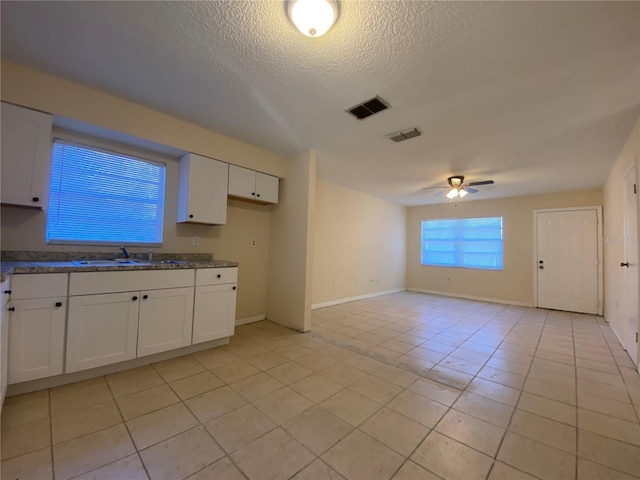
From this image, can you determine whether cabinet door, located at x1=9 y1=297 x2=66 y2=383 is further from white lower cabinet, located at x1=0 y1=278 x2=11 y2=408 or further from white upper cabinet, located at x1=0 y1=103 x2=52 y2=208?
white upper cabinet, located at x1=0 y1=103 x2=52 y2=208

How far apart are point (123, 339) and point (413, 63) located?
3.16 metres

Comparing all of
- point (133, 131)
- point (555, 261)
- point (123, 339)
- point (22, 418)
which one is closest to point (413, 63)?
point (133, 131)

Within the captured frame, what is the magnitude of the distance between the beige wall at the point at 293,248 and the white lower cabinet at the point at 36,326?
90.4 inches

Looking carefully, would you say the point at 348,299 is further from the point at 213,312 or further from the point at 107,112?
the point at 107,112

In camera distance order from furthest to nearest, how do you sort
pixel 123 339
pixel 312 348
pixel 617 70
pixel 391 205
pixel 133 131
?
pixel 391 205
pixel 312 348
pixel 133 131
pixel 123 339
pixel 617 70

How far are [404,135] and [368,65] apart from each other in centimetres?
127

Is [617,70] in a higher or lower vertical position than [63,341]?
higher

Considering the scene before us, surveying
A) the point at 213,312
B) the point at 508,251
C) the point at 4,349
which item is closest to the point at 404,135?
the point at 213,312

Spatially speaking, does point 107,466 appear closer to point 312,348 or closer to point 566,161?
point 312,348

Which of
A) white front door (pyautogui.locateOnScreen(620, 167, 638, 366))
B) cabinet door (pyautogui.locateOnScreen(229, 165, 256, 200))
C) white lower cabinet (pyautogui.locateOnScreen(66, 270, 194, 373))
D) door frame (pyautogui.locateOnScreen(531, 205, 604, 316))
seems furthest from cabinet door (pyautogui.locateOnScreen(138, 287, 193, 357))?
door frame (pyautogui.locateOnScreen(531, 205, 604, 316))

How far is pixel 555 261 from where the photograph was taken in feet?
17.5

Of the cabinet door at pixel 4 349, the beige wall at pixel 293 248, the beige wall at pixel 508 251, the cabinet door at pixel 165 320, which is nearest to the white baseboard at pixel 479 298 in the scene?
the beige wall at pixel 508 251

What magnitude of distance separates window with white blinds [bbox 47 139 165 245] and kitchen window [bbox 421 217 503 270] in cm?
629

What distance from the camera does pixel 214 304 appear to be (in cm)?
282
